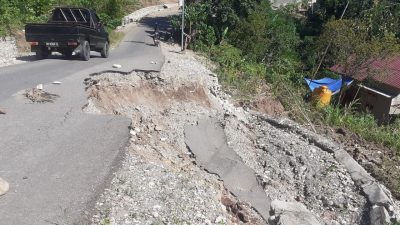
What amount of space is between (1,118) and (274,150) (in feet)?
22.3

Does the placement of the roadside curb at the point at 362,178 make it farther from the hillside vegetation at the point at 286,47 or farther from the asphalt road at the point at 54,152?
the asphalt road at the point at 54,152

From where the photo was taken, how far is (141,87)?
12.7 m

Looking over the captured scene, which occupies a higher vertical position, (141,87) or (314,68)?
(141,87)

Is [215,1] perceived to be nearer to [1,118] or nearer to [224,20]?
[224,20]

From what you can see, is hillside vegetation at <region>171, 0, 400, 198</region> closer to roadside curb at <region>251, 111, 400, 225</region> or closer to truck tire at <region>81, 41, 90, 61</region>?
roadside curb at <region>251, 111, 400, 225</region>

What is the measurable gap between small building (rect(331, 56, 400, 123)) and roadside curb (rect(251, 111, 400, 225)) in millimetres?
8440

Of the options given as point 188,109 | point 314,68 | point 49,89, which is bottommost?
point 314,68

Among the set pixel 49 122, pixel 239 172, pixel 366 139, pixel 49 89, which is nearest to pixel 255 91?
pixel 366 139

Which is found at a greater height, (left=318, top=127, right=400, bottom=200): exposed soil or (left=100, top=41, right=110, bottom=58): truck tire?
(left=100, top=41, right=110, bottom=58): truck tire

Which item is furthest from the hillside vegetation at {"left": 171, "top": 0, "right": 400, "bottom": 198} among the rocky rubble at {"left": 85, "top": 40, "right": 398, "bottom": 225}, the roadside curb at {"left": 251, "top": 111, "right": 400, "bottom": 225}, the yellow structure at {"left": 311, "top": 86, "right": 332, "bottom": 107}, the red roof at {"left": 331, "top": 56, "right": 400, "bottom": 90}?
the rocky rubble at {"left": 85, "top": 40, "right": 398, "bottom": 225}

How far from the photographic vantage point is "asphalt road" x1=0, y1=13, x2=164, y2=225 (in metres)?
5.21

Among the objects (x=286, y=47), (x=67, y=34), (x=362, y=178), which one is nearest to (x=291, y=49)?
(x=286, y=47)

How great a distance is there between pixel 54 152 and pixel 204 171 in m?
3.42

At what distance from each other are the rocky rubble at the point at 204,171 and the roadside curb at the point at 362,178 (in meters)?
0.02
